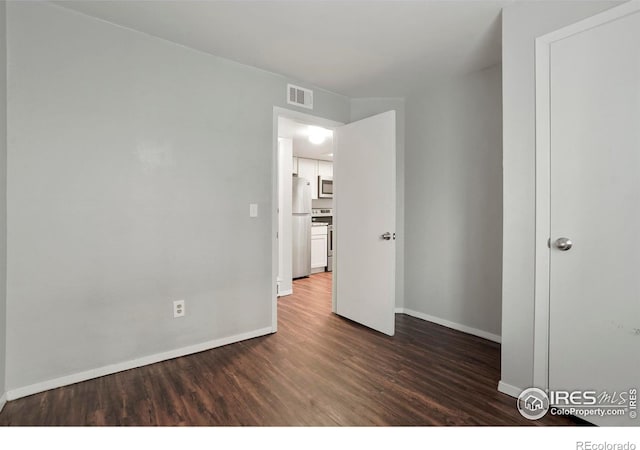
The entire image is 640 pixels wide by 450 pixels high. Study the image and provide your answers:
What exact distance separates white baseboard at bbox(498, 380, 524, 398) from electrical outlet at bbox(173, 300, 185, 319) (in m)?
2.26

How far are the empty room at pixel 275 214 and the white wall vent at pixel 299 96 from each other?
0.08ft

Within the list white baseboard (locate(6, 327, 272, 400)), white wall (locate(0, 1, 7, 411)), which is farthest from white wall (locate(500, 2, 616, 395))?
white wall (locate(0, 1, 7, 411))

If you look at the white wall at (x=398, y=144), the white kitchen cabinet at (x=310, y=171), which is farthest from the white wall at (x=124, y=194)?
the white kitchen cabinet at (x=310, y=171)

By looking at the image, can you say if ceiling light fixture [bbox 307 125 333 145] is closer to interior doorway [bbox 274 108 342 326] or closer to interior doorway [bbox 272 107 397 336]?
interior doorway [bbox 274 108 342 326]

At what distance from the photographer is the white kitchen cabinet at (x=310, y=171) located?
6.38 metres

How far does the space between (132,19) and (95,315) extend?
197 cm

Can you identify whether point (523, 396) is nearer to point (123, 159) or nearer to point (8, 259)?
point (123, 159)

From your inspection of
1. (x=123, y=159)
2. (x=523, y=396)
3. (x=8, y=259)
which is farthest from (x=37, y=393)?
(x=523, y=396)

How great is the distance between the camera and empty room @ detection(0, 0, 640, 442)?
1640mm

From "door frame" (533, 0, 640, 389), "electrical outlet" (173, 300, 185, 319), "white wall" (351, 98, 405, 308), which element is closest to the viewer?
"door frame" (533, 0, 640, 389)

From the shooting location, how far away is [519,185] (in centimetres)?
188

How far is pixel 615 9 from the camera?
1.54 metres

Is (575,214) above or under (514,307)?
above
